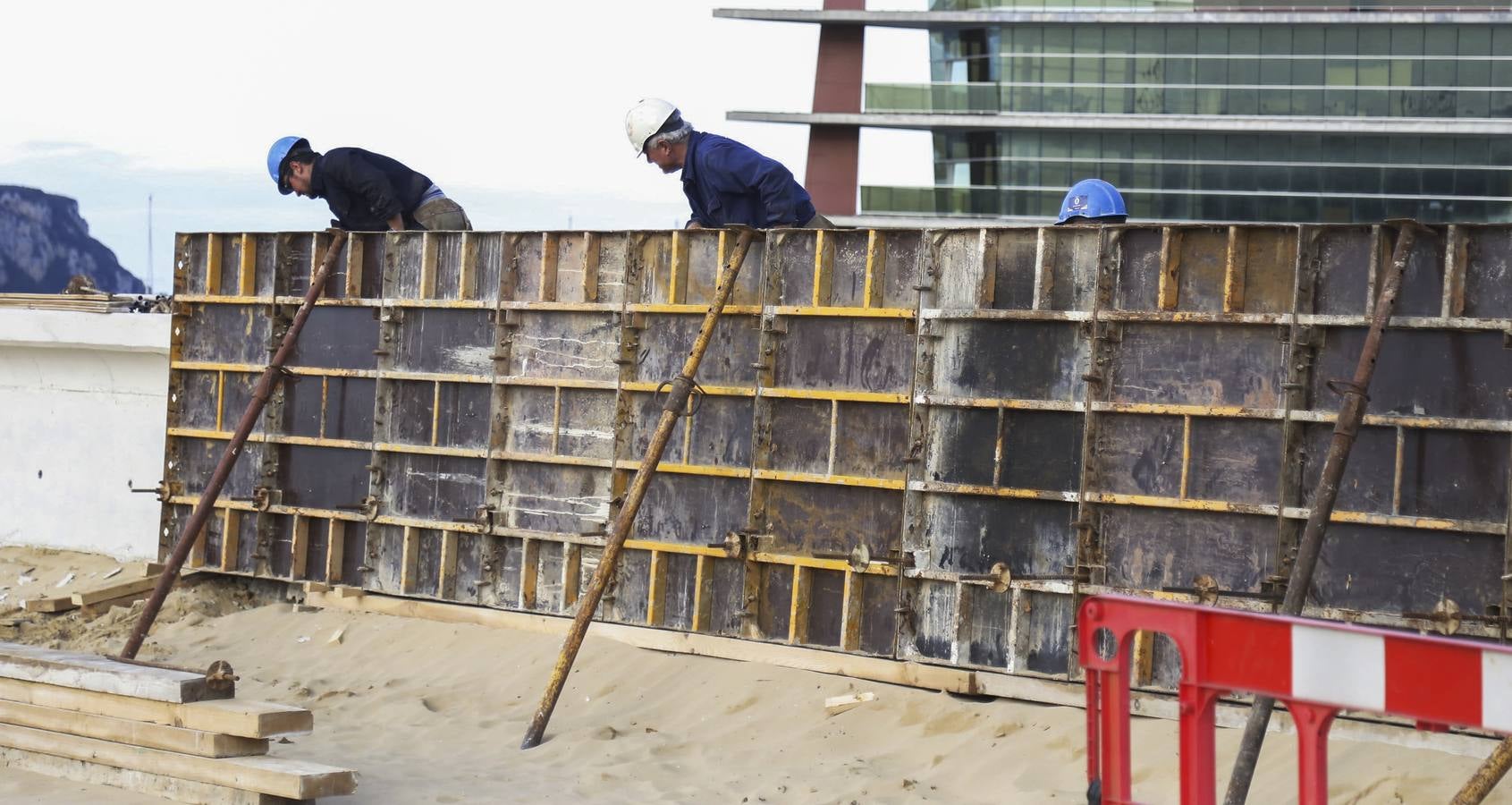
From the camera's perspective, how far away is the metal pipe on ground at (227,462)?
37.9 ft

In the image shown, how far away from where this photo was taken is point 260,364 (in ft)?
44.3

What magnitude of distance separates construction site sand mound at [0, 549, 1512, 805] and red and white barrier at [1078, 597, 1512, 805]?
2934 millimetres

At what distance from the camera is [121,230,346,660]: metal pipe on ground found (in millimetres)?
11539

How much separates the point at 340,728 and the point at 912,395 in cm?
432

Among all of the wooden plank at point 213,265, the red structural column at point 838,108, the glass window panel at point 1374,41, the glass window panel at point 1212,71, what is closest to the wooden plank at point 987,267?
the wooden plank at point 213,265

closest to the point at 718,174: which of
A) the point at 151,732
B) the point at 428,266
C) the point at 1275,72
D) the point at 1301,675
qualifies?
the point at 428,266

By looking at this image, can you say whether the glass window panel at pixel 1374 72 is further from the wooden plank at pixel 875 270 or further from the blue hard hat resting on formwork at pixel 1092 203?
the wooden plank at pixel 875 270

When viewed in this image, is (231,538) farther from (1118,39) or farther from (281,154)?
(1118,39)

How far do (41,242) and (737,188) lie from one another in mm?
51639

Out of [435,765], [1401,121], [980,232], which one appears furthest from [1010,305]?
[1401,121]

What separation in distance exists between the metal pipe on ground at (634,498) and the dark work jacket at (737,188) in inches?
30.1

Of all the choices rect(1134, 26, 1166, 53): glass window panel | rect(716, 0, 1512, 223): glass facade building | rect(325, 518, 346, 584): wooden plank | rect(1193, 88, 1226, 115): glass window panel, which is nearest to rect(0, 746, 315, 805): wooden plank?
rect(325, 518, 346, 584): wooden plank

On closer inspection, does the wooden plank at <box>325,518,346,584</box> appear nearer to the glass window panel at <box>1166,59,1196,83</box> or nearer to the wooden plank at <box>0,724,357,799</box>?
the wooden plank at <box>0,724,357,799</box>

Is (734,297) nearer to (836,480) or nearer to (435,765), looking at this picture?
(836,480)
